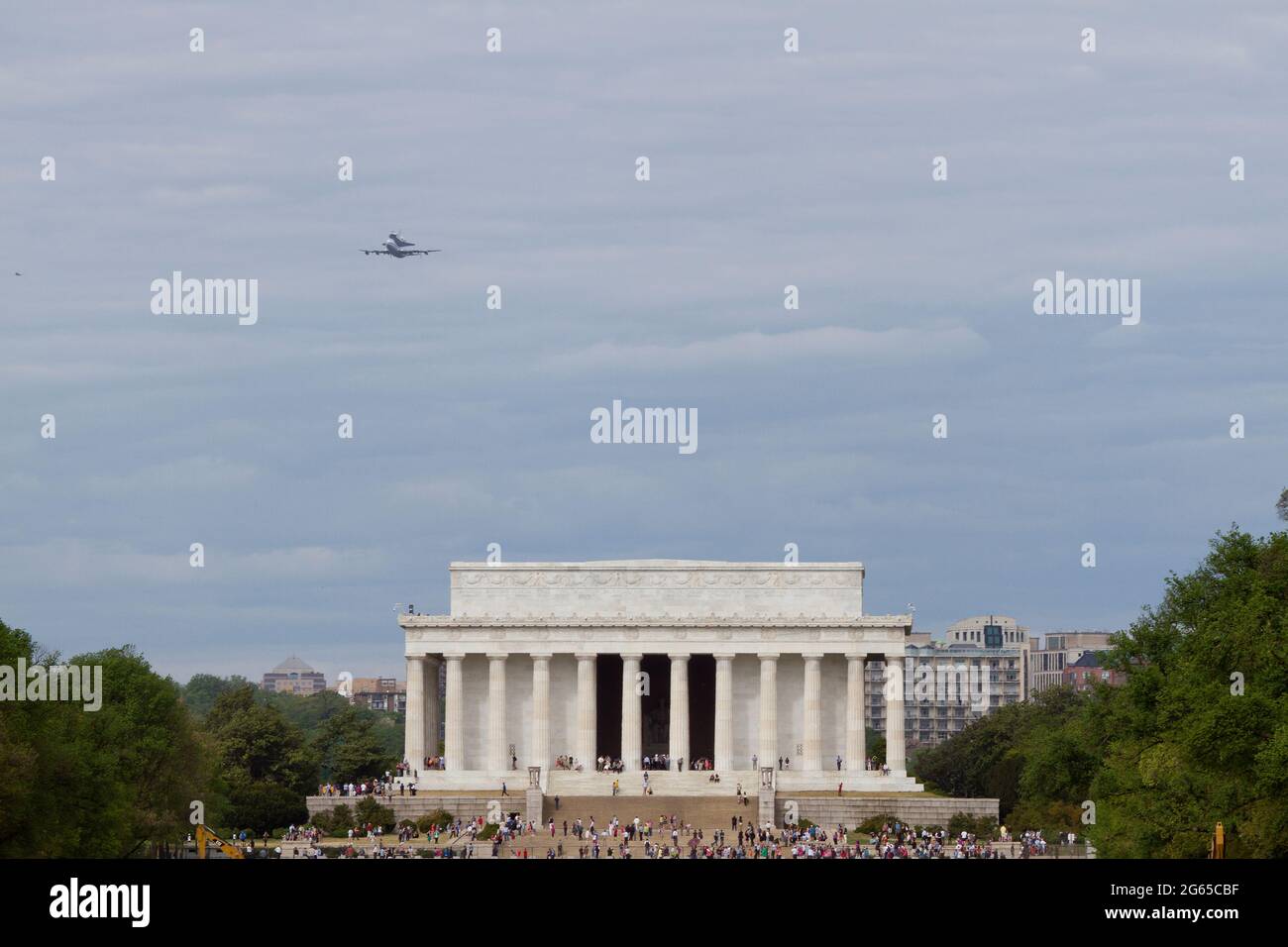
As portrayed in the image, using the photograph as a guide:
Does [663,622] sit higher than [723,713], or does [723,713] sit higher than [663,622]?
[663,622]

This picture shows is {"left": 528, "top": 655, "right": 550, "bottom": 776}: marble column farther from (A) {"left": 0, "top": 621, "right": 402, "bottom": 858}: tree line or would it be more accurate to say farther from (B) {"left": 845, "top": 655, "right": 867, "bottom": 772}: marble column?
(B) {"left": 845, "top": 655, "right": 867, "bottom": 772}: marble column

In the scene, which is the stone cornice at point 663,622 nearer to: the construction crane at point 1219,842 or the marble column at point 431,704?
the marble column at point 431,704

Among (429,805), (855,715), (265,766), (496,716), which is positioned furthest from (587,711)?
(265,766)

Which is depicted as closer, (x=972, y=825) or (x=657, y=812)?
(x=972, y=825)

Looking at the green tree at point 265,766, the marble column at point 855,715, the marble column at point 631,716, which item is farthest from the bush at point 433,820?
the marble column at point 855,715

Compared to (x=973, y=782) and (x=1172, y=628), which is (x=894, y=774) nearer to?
(x=973, y=782)

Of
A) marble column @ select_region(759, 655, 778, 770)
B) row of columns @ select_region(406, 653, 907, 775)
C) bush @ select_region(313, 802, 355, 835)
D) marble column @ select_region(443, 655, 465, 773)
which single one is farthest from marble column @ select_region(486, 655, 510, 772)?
bush @ select_region(313, 802, 355, 835)

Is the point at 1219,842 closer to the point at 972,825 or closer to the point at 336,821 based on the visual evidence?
the point at 972,825
